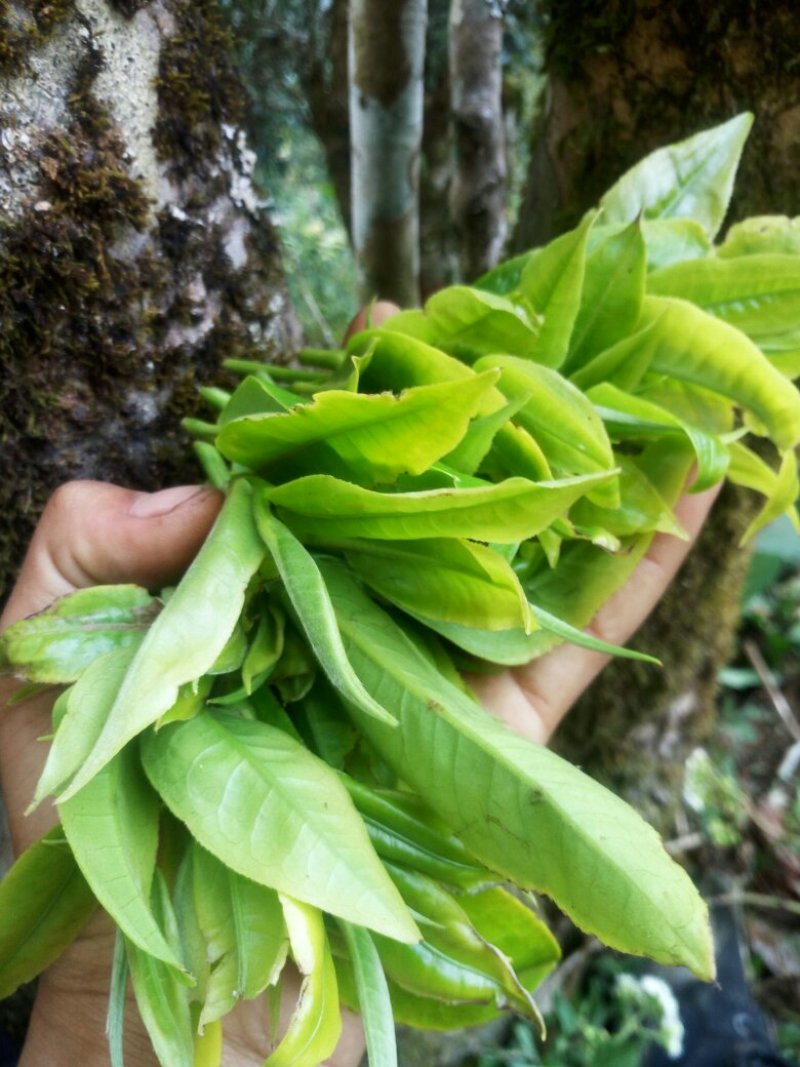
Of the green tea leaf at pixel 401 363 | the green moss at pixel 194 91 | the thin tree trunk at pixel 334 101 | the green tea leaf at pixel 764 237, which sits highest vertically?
the thin tree trunk at pixel 334 101

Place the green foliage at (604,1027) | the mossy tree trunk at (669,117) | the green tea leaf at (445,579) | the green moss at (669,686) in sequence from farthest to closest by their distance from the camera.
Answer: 1. the green foliage at (604,1027)
2. the green moss at (669,686)
3. the mossy tree trunk at (669,117)
4. the green tea leaf at (445,579)

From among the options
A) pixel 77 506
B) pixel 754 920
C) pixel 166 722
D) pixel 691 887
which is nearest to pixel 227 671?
pixel 166 722

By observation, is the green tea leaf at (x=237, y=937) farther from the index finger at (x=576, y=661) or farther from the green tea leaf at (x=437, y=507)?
the index finger at (x=576, y=661)

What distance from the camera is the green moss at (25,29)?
57cm

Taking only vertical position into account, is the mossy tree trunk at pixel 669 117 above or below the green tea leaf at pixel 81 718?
above

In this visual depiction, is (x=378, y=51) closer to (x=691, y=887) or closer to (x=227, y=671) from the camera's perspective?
(x=227, y=671)

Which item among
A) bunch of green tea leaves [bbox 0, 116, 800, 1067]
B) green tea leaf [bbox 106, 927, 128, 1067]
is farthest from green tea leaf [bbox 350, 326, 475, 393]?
green tea leaf [bbox 106, 927, 128, 1067]

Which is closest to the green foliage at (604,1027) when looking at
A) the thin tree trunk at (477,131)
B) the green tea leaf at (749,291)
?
the green tea leaf at (749,291)

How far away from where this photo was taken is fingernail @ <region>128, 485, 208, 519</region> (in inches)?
24.5

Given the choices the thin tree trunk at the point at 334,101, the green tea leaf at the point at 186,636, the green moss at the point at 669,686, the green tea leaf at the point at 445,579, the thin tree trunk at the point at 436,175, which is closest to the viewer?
the green tea leaf at the point at 186,636

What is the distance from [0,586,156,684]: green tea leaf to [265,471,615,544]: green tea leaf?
0.44 feet

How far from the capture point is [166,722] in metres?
0.47

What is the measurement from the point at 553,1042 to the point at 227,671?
1.20 meters

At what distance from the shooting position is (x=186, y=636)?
46 centimetres
